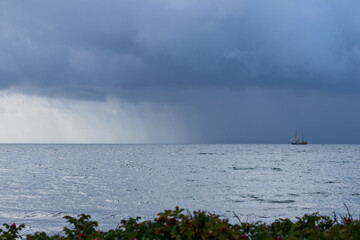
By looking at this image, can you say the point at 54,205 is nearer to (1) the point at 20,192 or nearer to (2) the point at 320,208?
(1) the point at 20,192

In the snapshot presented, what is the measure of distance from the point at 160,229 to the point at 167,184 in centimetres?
3968

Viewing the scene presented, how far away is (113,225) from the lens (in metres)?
20.6

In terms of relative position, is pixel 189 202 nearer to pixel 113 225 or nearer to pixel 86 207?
pixel 86 207

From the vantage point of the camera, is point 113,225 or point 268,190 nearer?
point 113,225

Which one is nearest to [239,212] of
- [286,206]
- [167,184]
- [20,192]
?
[286,206]

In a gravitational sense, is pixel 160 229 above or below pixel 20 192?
above

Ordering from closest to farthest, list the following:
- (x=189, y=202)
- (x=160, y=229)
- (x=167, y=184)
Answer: (x=160, y=229) → (x=189, y=202) → (x=167, y=184)

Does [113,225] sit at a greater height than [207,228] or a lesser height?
lesser

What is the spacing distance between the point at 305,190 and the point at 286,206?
40.4 ft

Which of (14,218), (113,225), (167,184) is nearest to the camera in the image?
(113,225)

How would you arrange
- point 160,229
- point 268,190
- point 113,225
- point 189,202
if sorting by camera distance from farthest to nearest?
point 268,190 < point 189,202 < point 113,225 < point 160,229

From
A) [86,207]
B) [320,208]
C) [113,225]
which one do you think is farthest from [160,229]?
[320,208]

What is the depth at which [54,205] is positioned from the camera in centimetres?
2808

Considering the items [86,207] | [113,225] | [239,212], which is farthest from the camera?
[86,207]
